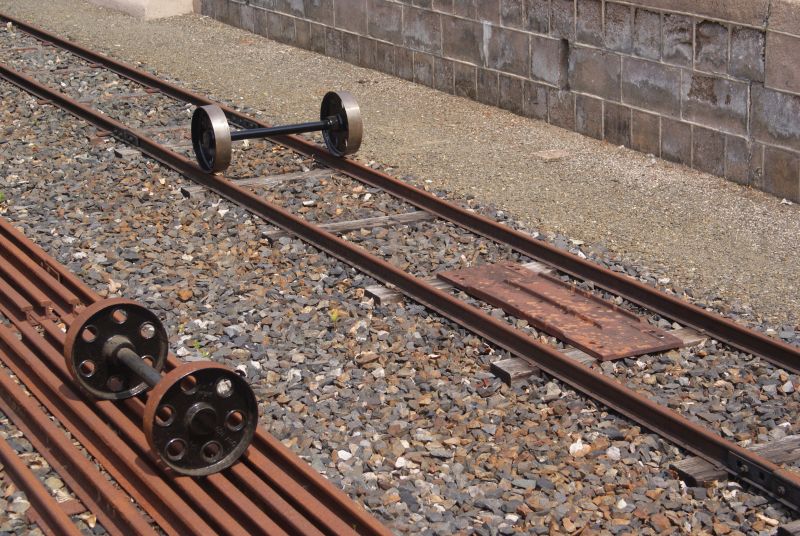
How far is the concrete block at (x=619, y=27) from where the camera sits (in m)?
11.7

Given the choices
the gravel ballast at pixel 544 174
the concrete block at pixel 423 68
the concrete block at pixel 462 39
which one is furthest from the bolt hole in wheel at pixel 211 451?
the concrete block at pixel 423 68

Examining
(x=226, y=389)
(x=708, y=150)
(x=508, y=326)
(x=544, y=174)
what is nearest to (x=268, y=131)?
(x=544, y=174)

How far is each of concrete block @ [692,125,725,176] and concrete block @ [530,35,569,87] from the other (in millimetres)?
1920

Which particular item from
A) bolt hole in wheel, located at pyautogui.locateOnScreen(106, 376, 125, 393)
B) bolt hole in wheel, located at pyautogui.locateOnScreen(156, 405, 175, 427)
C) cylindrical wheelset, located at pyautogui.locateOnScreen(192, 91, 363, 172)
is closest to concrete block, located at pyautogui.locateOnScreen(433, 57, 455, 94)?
cylindrical wheelset, located at pyautogui.locateOnScreen(192, 91, 363, 172)

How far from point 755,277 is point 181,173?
16.7 feet

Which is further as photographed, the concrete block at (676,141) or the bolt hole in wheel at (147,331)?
the concrete block at (676,141)

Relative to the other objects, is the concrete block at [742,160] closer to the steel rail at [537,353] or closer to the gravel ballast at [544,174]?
the gravel ballast at [544,174]

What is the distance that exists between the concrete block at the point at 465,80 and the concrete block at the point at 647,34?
103 inches

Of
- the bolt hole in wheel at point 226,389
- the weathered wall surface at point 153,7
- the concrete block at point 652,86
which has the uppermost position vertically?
the bolt hole in wheel at point 226,389

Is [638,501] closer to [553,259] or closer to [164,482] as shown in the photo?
[164,482]

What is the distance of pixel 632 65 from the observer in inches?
462

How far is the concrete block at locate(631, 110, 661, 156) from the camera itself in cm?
1162

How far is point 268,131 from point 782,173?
4.47 m

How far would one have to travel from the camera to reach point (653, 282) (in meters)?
8.40
